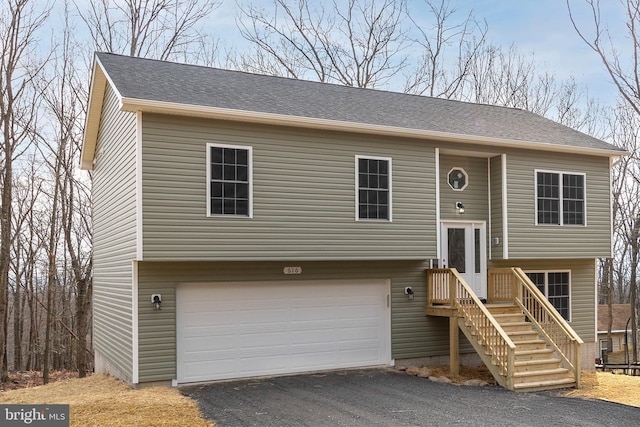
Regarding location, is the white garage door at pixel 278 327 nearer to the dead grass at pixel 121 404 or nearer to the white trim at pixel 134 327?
the white trim at pixel 134 327

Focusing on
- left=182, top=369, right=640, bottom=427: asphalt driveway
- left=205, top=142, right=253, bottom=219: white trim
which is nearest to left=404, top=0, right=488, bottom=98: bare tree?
left=205, top=142, right=253, bottom=219: white trim

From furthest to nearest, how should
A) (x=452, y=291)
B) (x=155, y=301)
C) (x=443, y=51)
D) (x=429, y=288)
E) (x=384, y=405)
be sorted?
1. (x=443, y=51)
2. (x=429, y=288)
3. (x=452, y=291)
4. (x=155, y=301)
5. (x=384, y=405)

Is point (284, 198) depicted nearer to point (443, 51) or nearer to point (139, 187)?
point (139, 187)

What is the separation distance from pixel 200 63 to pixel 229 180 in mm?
16299

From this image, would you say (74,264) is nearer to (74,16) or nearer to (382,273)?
(74,16)

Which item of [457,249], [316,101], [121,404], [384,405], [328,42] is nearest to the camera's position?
[121,404]

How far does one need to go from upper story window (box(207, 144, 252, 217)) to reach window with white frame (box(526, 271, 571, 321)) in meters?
8.05

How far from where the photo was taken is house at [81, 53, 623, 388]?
1073cm

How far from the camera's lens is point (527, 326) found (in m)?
12.8

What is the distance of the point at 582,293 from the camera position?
15773 millimetres

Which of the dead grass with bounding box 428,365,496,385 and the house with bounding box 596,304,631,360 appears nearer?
the dead grass with bounding box 428,365,496,385

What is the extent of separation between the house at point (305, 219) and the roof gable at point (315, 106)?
0.20 ft

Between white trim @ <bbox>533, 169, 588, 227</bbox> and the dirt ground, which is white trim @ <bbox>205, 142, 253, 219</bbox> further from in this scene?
the dirt ground

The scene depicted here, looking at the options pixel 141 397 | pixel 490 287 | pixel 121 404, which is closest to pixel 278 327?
pixel 141 397
